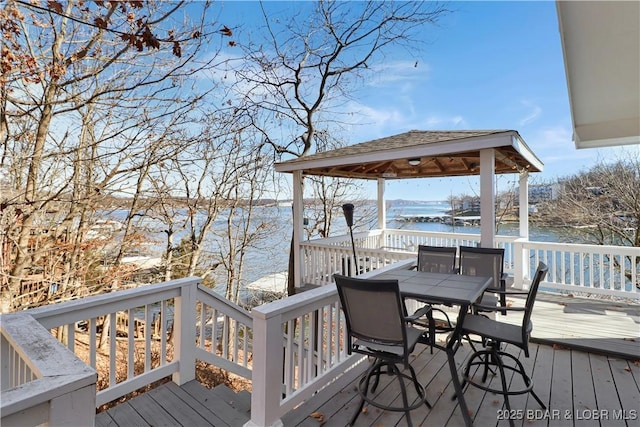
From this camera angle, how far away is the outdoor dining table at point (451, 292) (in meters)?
2.46

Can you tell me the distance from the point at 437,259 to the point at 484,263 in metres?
0.55

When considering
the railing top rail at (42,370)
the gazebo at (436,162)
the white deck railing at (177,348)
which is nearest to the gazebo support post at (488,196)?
the gazebo at (436,162)

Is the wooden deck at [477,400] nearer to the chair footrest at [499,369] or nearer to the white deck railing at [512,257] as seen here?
the chair footrest at [499,369]

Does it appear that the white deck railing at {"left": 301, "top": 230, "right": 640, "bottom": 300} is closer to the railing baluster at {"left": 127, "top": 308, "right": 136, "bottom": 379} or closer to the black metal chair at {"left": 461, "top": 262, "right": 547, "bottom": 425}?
the black metal chair at {"left": 461, "top": 262, "right": 547, "bottom": 425}

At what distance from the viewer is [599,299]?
5.82 metres

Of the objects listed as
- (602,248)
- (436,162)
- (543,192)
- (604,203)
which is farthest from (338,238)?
(543,192)

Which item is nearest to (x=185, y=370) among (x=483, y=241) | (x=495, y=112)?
(x=483, y=241)

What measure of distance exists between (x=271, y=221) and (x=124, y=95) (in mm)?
7156

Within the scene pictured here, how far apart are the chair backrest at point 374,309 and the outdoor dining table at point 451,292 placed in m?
0.51

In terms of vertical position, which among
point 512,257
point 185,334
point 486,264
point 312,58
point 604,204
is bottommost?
point 185,334

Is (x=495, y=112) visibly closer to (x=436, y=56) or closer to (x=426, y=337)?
(x=436, y=56)

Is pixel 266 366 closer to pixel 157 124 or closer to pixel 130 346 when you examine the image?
pixel 130 346

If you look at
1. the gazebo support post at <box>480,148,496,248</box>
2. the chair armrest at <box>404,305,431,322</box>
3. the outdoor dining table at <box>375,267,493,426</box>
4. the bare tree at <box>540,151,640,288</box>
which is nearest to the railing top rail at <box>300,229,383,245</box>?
Result: the gazebo support post at <box>480,148,496,248</box>

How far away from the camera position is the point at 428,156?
17.4 feet
